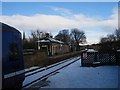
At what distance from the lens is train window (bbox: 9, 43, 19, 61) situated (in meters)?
8.79

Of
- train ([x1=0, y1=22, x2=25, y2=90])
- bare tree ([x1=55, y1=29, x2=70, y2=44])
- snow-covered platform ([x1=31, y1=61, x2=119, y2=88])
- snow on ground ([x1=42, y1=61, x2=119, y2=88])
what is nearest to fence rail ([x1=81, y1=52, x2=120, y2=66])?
snow on ground ([x1=42, y1=61, x2=119, y2=88])

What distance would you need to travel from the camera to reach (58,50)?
9475 cm

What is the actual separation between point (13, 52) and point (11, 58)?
0.36 m

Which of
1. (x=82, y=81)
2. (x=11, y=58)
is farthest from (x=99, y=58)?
(x=11, y=58)

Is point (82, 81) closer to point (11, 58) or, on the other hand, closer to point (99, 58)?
point (11, 58)

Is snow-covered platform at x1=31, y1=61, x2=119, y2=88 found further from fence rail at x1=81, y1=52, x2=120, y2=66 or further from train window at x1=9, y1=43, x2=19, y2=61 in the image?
fence rail at x1=81, y1=52, x2=120, y2=66

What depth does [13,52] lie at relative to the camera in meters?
9.13

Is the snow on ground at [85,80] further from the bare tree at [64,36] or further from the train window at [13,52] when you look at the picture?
the bare tree at [64,36]

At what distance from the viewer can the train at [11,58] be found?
26.4ft

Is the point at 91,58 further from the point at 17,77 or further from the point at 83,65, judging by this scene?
the point at 17,77

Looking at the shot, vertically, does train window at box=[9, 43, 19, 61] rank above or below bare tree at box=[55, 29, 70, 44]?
below

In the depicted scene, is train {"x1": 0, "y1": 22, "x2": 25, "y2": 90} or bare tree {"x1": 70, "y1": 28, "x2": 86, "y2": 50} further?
bare tree {"x1": 70, "y1": 28, "x2": 86, "y2": 50}

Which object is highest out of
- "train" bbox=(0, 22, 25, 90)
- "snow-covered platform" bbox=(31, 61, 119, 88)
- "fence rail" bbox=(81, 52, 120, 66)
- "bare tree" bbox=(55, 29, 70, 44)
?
"bare tree" bbox=(55, 29, 70, 44)

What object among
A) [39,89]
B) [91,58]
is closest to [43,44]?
[91,58]
